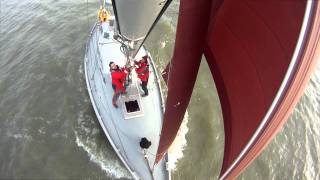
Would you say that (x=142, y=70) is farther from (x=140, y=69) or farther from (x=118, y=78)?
(x=118, y=78)

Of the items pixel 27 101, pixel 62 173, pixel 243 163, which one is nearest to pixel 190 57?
pixel 243 163

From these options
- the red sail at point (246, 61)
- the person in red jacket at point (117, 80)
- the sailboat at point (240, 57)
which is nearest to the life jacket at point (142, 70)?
the person in red jacket at point (117, 80)

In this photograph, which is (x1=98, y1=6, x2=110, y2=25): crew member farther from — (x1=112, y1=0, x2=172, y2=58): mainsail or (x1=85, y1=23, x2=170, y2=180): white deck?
(x1=112, y1=0, x2=172, y2=58): mainsail

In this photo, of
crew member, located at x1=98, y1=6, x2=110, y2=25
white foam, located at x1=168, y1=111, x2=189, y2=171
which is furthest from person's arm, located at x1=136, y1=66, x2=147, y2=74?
crew member, located at x1=98, y1=6, x2=110, y2=25

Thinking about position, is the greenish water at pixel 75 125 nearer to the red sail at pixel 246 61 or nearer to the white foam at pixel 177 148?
the white foam at pixel 177 148

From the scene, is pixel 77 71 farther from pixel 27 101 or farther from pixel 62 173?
pixel 62 173
